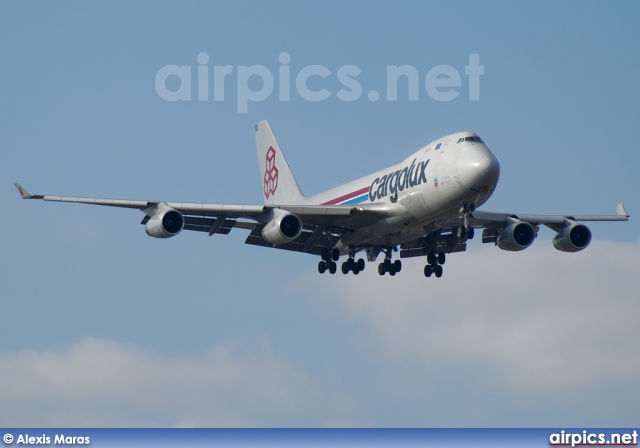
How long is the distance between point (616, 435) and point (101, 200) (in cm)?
2753

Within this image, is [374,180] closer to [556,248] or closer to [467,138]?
[467,138]

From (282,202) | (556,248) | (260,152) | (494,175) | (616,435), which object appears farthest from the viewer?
(260,152)

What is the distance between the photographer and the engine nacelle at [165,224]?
59.1 meters

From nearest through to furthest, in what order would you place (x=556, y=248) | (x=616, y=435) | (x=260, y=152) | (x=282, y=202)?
(x=616, y=435) < (x=556, y=248) < (x=282, y=202) < (x=260, y=152)

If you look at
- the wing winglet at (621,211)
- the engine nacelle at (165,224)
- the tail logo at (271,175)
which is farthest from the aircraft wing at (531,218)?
the tail logo at (271,175)

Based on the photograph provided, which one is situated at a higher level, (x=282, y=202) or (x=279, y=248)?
(x=282, y=202)

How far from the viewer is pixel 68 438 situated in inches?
1984

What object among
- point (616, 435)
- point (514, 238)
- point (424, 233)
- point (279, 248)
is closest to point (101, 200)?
point (279, 248)

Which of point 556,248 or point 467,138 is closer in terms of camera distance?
point 467,138

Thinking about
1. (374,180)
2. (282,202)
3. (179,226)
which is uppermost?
(282,202)

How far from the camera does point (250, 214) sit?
201 feet

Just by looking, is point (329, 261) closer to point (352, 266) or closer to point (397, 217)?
point (352, 266)

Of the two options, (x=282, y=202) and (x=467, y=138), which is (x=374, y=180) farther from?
(x=282, y=202)

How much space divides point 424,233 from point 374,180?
382 cm
